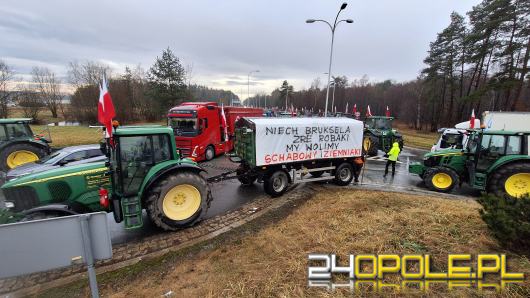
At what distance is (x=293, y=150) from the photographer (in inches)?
322

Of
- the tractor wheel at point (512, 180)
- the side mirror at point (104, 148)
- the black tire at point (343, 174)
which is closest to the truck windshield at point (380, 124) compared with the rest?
the black tire at point (343, 174)

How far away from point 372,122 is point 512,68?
17647 millimetres

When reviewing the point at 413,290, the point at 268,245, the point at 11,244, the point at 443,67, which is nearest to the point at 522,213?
the point at 413,290

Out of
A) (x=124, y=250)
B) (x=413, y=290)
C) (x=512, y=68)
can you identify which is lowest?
(x=124, y=250)

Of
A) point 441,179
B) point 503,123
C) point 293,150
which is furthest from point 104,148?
point 503,123

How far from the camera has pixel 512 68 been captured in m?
23.3

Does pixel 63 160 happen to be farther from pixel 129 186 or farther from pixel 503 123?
pixel 503 123

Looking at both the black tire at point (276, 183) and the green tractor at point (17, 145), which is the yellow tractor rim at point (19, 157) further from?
the black tire at point (276, 183)

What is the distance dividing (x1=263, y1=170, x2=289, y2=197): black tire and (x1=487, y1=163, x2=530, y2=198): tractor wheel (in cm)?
663

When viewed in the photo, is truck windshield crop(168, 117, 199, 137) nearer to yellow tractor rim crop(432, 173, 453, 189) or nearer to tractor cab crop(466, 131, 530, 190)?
yellow tractor rim crop(432, 173, 453, 189)

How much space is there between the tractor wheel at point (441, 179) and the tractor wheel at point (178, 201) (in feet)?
27.4

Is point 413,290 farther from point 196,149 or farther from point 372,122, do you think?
point 372,122

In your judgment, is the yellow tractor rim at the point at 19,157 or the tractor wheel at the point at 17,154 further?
the yellow tractor rim at the point at 19,157

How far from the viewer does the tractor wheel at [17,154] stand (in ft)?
35.0
